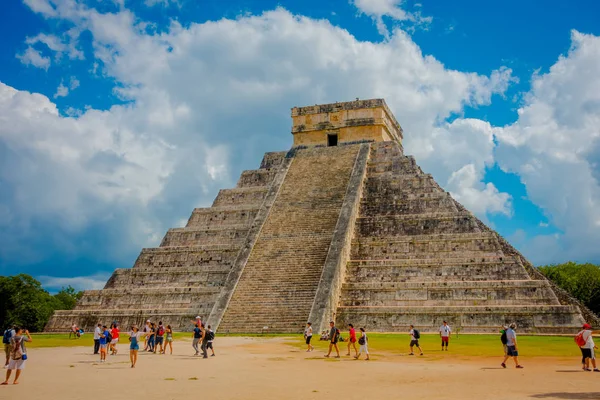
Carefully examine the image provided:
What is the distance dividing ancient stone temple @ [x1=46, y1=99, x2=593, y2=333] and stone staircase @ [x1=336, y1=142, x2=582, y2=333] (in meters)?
0.04

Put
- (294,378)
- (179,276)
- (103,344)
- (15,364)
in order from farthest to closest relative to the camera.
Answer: (179,276), (103,344), (294,378), (15,364)

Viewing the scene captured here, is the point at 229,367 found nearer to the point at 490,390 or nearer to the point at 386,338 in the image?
the point at 490,390

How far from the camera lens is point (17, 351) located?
9977mm

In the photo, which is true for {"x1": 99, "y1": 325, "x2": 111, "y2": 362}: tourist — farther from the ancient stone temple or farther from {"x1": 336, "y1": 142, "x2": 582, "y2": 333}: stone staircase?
{"x1": 336, "y1": 142, "x2": 582, "y2": 333}: stone staircase

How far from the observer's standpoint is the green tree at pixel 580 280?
126 ft

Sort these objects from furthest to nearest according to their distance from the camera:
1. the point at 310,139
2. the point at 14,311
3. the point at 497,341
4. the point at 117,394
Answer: the point at 14,311 → the point at 310,139 → the point at 497,341 → the point at 117,394

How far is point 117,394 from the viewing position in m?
8.52

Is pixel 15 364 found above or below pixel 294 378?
above

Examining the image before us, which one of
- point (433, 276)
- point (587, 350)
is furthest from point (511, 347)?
point (433, 276)

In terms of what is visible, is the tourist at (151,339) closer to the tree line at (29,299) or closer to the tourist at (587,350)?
the tourist at (587,350)

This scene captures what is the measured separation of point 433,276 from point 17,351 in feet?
48.8

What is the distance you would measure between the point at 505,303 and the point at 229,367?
11.2 m

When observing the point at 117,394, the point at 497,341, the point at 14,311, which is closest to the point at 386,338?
the point at 497,341

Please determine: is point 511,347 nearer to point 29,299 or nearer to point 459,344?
point 459,344
